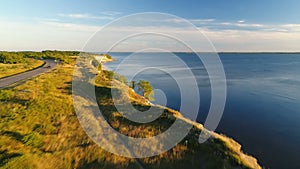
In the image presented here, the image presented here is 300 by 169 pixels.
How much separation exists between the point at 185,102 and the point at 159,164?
1442 inches

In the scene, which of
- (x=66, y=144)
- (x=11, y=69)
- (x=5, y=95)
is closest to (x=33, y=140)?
(x=66, y=144)

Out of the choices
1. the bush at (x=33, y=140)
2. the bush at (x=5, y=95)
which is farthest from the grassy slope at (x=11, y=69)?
the bush at (x=33, y=140)

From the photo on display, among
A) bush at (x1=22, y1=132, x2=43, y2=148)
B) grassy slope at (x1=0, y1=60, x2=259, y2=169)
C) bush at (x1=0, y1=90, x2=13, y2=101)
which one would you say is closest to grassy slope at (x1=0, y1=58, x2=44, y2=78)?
bush at (x1=0, y1=90, x2=13, y2=101)

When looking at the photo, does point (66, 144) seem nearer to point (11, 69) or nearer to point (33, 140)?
point (33, 140)

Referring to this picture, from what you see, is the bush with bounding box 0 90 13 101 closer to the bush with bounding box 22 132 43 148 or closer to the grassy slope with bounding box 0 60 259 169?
the grassy slope with bounding box 0 60 259 169

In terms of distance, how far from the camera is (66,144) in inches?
702

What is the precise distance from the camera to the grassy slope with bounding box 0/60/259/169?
1516 cm

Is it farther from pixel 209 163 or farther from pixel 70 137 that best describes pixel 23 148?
pixel 209 163

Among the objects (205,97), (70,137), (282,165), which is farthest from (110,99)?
(205,97)

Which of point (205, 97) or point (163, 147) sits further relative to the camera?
point (205, 97)

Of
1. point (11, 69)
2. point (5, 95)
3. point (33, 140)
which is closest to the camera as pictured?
point (33, 140)

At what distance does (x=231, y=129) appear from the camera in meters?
35.0

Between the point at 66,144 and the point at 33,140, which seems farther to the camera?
the point at 66,144

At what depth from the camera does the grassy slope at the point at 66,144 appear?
1516 cm
